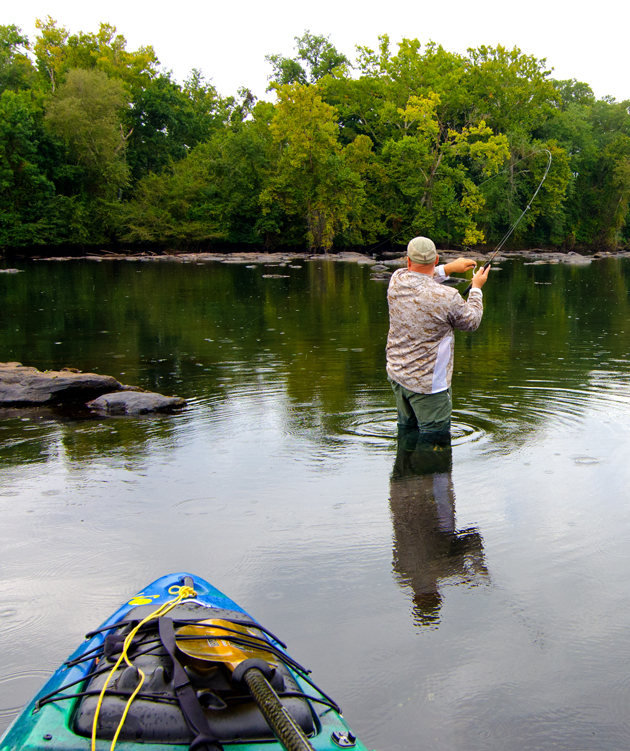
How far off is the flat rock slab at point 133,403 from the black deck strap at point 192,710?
605 centimetres

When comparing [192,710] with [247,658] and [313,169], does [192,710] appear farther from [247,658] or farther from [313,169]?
[313,169]

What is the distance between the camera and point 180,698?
2.26 metres

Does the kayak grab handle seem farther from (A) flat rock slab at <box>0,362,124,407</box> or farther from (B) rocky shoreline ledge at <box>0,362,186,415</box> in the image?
(A) flat rock slab at <box>0,362,124,407</box>

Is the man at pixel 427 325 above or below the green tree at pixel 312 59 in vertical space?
below

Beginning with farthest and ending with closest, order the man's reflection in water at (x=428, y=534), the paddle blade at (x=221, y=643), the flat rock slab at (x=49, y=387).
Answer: the flat rock slab at (x=49, y=387)
the man's reflection in water at (x=428, y=534)
the paddle blade at (x=221, y=643)

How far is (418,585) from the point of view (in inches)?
157

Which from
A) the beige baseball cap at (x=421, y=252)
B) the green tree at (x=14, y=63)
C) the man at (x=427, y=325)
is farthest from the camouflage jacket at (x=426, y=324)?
the green tree at (x=14, y=63)

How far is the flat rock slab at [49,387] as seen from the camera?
8.77 metres

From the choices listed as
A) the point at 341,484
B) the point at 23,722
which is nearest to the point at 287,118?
the point at 341,484

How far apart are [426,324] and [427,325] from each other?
0.01 metres

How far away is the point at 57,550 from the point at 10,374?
528cm

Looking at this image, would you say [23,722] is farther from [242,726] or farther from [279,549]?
[279,549]

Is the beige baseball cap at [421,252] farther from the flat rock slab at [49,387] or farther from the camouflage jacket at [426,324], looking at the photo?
the flat rock slab at [49,387]

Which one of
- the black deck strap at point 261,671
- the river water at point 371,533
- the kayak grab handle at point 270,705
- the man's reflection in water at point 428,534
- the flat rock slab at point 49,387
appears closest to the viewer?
the kayak grab handle at point 270,705
